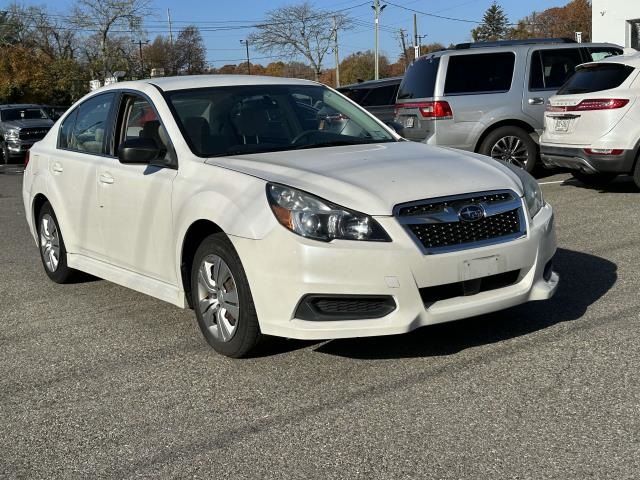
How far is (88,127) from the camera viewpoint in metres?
6.44

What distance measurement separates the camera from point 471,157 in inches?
205

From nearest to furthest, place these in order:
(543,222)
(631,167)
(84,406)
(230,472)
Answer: (230,472)
(84,406)
(543,222)
(631,167)

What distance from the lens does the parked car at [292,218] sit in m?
4.25

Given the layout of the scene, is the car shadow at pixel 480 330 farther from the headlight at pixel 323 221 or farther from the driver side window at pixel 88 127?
the driver side window at pixel 88 127

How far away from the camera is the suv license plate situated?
10148 mm

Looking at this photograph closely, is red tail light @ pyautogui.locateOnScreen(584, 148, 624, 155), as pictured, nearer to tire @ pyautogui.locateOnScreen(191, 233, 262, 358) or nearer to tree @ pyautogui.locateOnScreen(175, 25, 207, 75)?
tire @ pyautogui.locateOnScreen(191, 233, 262, 358)

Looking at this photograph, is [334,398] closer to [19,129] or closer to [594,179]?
[594,179]

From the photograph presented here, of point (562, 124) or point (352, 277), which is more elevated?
point (562, 124)

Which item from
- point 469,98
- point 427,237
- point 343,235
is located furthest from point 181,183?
point 469,98

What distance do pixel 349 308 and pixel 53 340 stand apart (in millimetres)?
2160

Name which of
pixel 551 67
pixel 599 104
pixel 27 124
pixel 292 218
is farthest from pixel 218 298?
pixel 27 124

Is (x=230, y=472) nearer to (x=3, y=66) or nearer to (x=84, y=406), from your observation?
(x=84, y=406)

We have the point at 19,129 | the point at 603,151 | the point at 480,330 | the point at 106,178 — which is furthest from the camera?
the point at 19,129

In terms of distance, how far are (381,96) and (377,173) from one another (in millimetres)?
11050
